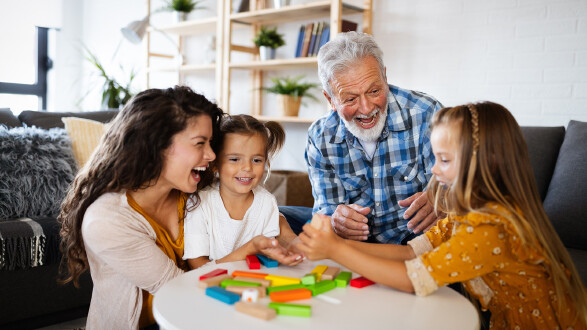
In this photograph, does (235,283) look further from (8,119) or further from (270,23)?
(270,23)

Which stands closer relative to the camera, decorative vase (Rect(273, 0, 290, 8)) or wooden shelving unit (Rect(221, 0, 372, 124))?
wooden shelving unit (Rect(221, 0, 372, 124))

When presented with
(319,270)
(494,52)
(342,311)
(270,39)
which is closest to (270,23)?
(270,39)

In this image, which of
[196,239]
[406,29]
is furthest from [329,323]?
[406,29]

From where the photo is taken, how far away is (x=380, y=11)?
371 centimetres

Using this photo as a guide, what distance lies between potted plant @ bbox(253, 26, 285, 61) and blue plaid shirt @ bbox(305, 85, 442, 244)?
203 cm

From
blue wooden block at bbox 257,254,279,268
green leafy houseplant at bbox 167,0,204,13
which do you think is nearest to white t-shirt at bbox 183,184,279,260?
blue wooden block at bbox 257,254,279,268

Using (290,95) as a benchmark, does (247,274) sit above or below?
below

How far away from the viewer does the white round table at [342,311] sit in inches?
40.6

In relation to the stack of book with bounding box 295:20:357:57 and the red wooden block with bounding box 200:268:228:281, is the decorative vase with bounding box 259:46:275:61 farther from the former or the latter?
the red wooden block with bounding box 200:268:228:281

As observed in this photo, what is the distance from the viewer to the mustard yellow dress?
118cm

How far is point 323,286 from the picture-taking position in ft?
4.03

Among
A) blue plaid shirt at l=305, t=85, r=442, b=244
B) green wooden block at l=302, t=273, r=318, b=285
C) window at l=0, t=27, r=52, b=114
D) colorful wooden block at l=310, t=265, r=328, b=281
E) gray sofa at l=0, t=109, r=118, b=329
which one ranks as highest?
window at l=0, t=27, r=52, b=114

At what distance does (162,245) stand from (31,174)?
133cm

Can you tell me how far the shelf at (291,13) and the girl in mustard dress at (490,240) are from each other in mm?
2525
